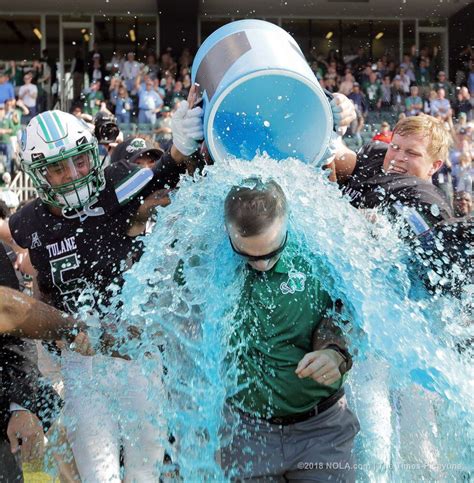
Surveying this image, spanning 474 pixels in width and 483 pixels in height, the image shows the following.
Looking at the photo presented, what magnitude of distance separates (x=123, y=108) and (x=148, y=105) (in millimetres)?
496

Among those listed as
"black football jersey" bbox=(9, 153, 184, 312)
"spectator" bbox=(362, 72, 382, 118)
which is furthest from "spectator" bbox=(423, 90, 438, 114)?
"black football jersey" bbox=(9, 153, 184, 312)

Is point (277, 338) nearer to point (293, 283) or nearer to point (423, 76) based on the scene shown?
point (293, 283)

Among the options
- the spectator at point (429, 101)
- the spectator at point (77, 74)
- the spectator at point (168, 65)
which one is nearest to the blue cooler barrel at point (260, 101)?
the spectator at point (429, 101)

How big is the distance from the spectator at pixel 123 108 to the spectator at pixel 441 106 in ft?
15.8

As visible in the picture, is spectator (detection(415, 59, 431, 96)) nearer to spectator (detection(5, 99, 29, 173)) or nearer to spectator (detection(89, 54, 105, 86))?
spectator (detection(89, 54, 105, 86))

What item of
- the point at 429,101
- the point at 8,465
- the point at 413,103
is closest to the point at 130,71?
the point at 413,103

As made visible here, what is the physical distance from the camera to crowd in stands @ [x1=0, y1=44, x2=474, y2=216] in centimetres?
1280

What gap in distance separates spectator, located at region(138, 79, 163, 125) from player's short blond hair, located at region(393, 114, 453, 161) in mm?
9589

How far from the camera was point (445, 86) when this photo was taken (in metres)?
15.1

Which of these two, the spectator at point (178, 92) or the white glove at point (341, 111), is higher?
the white glove at point (341, 111)

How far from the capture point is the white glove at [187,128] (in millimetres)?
3154

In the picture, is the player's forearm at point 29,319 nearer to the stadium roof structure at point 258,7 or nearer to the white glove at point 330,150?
the white glove at point 330,150

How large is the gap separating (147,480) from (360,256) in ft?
4.66

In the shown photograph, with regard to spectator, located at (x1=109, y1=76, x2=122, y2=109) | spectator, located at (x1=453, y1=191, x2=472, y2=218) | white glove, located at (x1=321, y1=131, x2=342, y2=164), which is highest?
white glove, located at (x1=321, y1=131, x2=342, y2=164)
